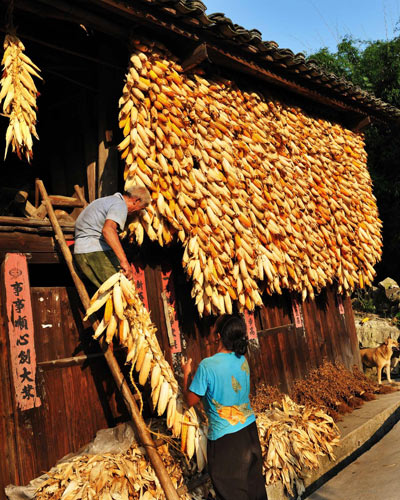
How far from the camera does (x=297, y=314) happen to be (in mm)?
7078

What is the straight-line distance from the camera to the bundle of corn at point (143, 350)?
3570 millimetres

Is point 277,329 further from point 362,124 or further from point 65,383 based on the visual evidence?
point 362,124

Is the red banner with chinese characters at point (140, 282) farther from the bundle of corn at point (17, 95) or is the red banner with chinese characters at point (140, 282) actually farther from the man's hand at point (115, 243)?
the bundle of corn at point (17, 95)

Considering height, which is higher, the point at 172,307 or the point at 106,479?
the point at 172,307

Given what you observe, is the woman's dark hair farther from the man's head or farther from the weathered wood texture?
the weathered wood texture

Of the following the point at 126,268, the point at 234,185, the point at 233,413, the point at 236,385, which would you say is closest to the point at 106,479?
the point at 233,413

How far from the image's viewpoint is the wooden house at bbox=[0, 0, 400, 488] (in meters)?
4.11

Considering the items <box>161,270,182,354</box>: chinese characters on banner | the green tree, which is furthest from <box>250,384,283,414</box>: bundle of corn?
the green tree

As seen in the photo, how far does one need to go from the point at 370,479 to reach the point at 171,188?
3633 millimetres

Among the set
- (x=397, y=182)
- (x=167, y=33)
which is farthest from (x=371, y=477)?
A: (x=397, y=182)

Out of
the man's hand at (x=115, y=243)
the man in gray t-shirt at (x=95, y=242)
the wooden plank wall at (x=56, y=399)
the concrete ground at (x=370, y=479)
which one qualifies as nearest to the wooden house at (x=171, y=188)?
the wooden plank wall at (x=56, y=399)

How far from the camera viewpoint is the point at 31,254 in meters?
4.15

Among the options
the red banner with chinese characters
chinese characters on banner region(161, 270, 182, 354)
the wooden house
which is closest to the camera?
the wooden house

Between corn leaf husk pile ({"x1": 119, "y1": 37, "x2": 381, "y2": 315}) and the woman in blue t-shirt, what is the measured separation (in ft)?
4.63
